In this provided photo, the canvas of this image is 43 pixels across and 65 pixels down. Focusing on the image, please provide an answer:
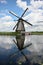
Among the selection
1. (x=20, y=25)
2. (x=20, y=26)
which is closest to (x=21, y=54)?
(x=20, y=26)

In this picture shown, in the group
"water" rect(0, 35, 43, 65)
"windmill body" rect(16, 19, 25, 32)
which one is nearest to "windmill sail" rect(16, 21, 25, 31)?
"windmill body" rect(16, 19, 25, 32)

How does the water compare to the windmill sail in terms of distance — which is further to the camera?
the windmill sail

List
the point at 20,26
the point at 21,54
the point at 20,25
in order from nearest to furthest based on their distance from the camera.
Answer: the point at 21,54, the point at 20,26, the point at 20,25

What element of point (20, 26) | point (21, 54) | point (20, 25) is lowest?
point (20, 26)

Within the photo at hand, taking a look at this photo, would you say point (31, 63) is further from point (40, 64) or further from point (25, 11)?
point (25, 11)

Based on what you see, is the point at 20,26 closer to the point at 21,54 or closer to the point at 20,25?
the point at 20,25

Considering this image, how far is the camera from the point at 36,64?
51.2 ft

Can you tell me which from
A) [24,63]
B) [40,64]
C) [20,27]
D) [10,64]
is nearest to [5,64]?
[10,64]

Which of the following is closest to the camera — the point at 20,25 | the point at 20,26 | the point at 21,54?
the point at 21,54

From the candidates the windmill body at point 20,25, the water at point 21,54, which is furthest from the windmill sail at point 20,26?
the water at point 21,54

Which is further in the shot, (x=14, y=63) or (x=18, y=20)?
(x=18, y=20)

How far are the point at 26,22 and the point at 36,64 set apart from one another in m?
71.2

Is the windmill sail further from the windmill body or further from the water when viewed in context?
the water

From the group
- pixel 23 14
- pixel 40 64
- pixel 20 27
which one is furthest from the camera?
pixel 23 14
